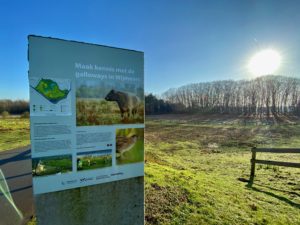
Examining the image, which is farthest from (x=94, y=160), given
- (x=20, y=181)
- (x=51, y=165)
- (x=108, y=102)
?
(x=20, y=181)

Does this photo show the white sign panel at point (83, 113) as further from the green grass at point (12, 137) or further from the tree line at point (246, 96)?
the tree line at point (246, 96)

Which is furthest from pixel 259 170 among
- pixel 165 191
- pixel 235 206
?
pixel 165 191

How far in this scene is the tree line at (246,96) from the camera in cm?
6469

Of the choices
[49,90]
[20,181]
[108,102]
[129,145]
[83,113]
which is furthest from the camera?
[20,181]

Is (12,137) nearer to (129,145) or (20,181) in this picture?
(20,181)

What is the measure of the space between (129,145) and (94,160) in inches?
21.9

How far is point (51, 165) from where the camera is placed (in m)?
2.52

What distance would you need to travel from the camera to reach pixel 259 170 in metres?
9.35

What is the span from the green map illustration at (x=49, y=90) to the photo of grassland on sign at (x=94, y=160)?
0.76 m

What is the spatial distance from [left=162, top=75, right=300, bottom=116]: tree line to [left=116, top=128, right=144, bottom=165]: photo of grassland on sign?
6597 cm

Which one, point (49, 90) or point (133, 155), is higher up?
point (49, 90)

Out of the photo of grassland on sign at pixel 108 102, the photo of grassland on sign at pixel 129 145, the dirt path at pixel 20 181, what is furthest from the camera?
the dirt path at pixel 20 181

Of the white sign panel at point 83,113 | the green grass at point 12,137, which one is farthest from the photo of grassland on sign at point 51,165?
the green grass at point 12,137

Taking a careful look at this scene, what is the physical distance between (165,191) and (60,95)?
143 inches
